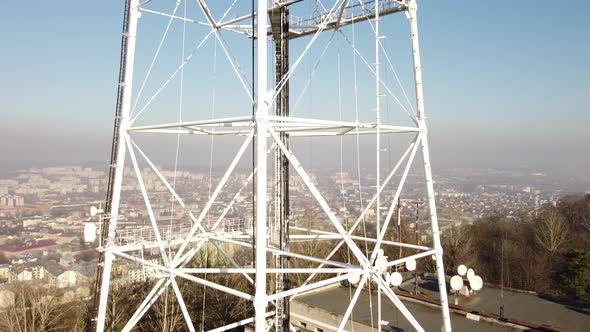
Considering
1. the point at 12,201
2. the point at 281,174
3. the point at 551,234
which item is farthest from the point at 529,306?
the point at 12,201

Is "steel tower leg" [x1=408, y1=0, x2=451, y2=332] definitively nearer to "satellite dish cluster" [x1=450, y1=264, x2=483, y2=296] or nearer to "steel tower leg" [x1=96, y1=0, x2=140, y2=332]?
"steel tower leg" [x1=96, y1=0, x2=140, y2=332]

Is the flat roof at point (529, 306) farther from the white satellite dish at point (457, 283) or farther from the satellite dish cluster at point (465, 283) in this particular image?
the white satellite dish at point (457, 283)

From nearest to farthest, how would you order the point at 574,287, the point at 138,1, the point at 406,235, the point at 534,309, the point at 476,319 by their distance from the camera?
the point at 138,1
the point at 476,319
the point at 534,309
the point at 574,287
the point at 406,235

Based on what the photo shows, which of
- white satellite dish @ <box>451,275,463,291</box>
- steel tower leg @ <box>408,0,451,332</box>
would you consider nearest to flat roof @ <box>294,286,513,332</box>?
white satellite dish @ <box>451,275,463,291</box>

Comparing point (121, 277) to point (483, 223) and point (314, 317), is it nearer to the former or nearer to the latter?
point (314, 317)

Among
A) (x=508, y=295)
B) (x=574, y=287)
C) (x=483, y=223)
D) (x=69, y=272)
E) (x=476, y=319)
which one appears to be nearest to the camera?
(x=476, y=319)

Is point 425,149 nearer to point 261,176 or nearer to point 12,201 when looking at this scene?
point 261,176

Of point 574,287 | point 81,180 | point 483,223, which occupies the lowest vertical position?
point 574,287

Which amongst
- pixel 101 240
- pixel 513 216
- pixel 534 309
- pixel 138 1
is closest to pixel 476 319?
pixel 534 309
